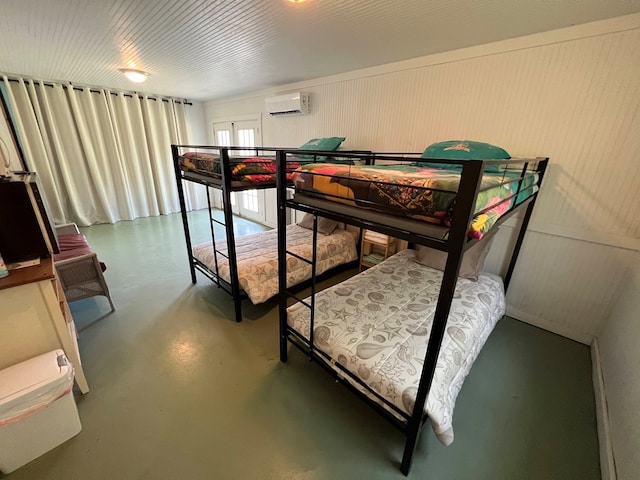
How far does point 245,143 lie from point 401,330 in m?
4.59

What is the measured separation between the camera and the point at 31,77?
149 inches

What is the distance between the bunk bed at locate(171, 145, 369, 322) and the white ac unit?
0.99 metres

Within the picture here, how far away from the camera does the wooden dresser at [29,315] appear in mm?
1324

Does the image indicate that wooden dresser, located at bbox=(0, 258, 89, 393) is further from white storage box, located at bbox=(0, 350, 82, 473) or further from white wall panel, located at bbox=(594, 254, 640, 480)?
white wall panel, located at bbox=(594, 254, 640, 480)

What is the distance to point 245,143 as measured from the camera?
4.99m

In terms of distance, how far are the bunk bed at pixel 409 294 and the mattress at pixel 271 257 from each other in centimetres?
64

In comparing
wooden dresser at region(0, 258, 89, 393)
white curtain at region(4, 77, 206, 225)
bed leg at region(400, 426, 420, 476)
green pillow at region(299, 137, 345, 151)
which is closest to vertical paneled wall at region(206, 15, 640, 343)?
green pillow at region(299, 137, 345, 151)

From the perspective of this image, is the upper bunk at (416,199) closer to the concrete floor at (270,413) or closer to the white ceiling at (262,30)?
the white ceiling at (262,30)

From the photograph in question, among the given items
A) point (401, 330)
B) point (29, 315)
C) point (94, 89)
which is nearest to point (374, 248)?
point (401, 330)

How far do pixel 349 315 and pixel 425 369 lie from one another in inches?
28.1

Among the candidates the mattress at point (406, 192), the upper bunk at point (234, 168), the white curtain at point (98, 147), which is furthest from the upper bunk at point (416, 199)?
the white curtain at point (98, 147)

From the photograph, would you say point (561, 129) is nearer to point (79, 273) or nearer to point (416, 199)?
point (416, 199)

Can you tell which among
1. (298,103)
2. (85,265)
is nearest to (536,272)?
(298,103)

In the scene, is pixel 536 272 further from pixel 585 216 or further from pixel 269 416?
pixel 269 416
